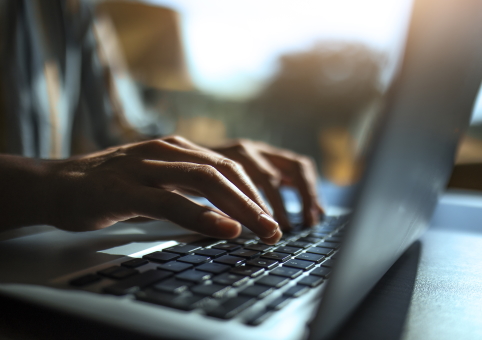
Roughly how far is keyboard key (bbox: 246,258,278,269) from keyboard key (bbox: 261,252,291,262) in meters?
0.01

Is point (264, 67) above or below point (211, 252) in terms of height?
above

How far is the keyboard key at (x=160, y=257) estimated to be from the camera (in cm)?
36

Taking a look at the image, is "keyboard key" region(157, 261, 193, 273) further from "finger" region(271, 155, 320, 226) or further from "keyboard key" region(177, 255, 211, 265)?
"finger" region(271, 155, 320, 226)

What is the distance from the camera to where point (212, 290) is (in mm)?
277

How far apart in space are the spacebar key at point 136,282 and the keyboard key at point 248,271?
0.20ft

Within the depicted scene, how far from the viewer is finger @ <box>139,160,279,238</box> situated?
0.41 m

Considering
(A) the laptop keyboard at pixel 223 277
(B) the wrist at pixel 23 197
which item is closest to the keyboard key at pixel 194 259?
(A) the laptop keyboard at pixel 223 277

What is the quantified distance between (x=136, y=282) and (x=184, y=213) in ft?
0.40

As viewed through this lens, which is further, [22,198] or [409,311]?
[22,198]

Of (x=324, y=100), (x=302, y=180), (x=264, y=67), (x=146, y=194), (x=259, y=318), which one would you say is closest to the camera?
(x=259, y=318)

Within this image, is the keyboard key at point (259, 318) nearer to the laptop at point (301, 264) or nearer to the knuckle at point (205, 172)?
the laptop at point (301, 264)

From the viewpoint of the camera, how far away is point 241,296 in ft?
0.88

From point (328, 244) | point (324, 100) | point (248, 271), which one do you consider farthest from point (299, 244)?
point (324, 100)

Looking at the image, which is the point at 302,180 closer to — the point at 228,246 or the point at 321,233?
the point at 321,233
